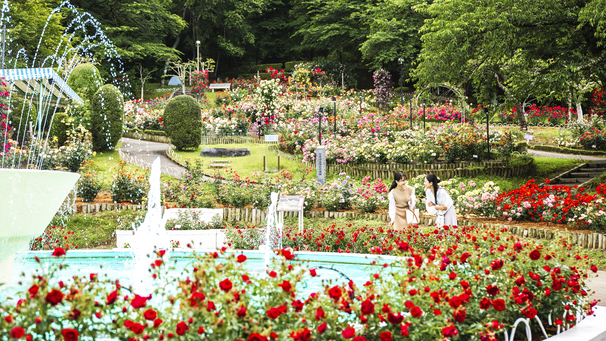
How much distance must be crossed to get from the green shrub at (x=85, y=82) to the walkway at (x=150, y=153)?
91.7 inches

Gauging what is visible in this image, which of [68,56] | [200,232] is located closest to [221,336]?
[200,232]

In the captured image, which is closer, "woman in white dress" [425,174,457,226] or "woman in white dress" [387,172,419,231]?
"woman in white dress" [425,174,457,226]

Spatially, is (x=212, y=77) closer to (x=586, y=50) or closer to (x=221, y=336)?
(x=586, y=50)

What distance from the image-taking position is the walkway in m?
14.8

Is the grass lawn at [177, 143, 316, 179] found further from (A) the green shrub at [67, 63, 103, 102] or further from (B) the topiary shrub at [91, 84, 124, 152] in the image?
(A) the green shrub at [67, 63, 103, 102]

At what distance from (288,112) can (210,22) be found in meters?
23.7

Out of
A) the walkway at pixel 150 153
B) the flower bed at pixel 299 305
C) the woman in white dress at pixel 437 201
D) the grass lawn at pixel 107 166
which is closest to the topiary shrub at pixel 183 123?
the walkway at pixel 150 153

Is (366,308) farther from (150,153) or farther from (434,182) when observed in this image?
(150,153)

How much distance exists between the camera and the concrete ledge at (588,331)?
11.6 feet

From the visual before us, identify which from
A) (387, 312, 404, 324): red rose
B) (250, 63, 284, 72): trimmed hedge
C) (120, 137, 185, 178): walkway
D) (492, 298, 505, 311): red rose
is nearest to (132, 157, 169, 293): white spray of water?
(387, 312, 404, 324): red rose

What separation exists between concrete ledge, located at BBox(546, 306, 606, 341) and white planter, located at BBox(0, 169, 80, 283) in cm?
440

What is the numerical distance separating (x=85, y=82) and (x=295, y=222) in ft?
37.7

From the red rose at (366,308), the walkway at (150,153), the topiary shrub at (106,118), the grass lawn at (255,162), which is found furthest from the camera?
the topiary shrub at (106,118)

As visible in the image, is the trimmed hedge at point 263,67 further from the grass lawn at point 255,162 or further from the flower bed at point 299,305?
the flower bed at point 299,305
